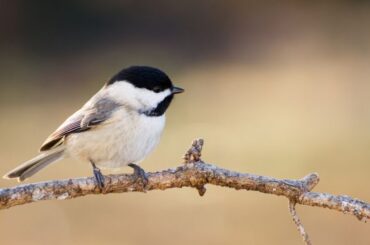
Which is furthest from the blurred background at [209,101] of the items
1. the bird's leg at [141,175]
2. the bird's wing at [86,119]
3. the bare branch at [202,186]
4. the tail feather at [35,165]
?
the bare branch at [202,186]

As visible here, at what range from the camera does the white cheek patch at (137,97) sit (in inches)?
159

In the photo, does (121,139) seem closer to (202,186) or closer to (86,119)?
(86,119)

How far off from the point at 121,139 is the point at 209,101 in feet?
29.3

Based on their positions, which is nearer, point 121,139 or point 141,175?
point 141,175

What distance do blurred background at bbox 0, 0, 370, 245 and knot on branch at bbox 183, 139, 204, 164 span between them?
13.5 feet

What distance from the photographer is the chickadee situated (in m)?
3.95

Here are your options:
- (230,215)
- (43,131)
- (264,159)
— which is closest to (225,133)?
(264,159)

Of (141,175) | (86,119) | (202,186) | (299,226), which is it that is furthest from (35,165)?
(299,226)

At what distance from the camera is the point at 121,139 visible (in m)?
3.94

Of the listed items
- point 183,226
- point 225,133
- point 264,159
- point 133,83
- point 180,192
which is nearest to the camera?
point 133,83

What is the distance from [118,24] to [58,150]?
1078 cm

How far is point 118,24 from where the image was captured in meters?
14.9

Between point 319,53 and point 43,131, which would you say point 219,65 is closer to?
point 319,53

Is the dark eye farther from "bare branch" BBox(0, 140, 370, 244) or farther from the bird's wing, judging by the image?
"bare branch" BBox(0, 140, 370, 244)
